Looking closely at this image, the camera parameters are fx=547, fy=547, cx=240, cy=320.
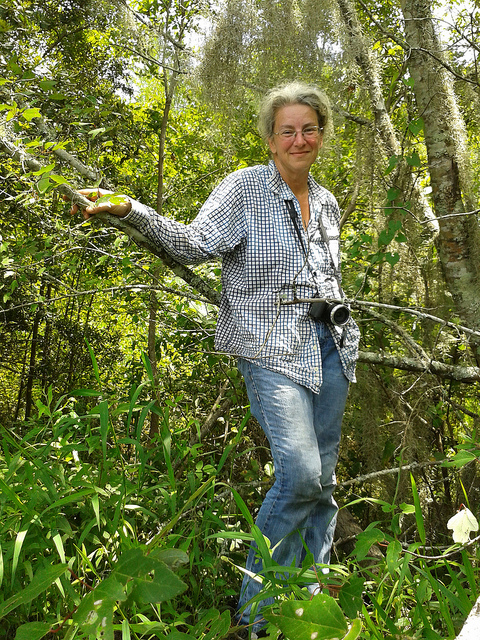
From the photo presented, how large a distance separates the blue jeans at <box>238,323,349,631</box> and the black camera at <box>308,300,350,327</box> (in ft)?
0.15

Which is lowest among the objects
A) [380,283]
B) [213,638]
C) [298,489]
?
[213,638]

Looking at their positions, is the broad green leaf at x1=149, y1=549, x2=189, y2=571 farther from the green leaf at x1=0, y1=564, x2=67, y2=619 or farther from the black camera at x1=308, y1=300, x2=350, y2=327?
the black camera at x1=308, y1=300, x2=350, y2=327

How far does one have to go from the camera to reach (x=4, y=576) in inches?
63.7

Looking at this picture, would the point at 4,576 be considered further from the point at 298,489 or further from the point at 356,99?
the point at 356,99

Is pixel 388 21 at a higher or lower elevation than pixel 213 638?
higher

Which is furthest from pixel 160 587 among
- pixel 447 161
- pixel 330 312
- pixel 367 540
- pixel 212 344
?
pixel 447 161

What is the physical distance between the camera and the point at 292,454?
5.99 feet

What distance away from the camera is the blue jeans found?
1.83 m

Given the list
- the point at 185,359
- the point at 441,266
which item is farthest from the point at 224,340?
the point at 185,359

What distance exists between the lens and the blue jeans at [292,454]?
6.01 feet

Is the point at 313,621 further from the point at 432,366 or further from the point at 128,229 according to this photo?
the point at 432,366

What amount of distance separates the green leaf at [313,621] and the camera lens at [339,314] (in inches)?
50.3

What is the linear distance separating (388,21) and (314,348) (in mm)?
3587

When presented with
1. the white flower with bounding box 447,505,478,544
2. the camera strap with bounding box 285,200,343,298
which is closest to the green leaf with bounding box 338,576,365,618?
the white flower with bounding box 447,505,478,544
